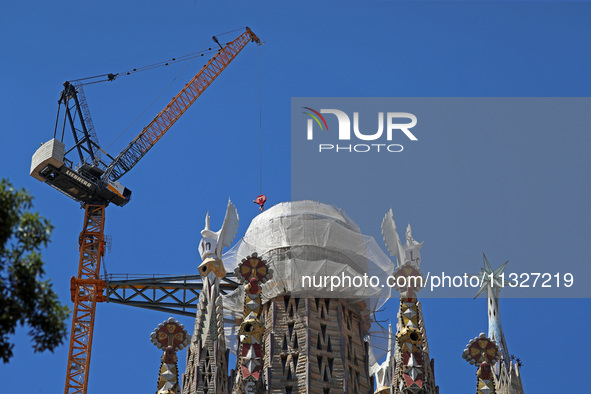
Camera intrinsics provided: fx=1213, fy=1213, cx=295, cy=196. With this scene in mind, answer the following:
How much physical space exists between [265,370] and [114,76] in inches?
1561

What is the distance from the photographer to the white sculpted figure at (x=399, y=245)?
50.9 m

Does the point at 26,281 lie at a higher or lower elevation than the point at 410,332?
lower

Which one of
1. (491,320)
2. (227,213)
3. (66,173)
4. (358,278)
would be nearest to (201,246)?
(227,213)

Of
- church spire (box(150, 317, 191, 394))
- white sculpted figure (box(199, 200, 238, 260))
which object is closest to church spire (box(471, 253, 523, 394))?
white sculpted figure (box(199, 200, 238, 260))

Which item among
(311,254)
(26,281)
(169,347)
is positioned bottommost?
(26,281)

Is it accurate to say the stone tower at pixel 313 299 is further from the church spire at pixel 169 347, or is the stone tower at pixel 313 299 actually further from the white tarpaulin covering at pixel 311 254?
the church spire at pixel 169 347

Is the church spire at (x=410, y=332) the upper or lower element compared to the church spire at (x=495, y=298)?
lower

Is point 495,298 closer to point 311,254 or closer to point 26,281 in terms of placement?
point 311,254

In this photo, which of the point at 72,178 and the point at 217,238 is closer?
the point at 217,238

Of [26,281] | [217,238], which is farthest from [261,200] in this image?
[26,281]

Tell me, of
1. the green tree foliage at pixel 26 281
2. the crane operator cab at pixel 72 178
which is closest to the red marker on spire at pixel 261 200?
the crane operator cab at pixel 72 178

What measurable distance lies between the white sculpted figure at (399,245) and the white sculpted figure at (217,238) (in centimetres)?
663

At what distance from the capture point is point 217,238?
52062mm

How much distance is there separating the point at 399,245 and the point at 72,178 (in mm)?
29370
